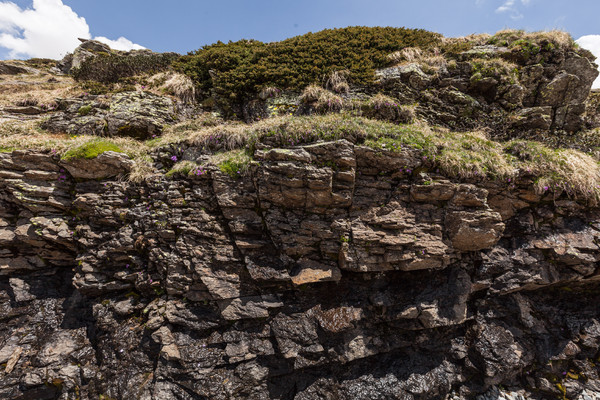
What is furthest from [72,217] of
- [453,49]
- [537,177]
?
[453,49]

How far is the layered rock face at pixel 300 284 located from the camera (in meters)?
7.37

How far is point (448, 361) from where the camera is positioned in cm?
817

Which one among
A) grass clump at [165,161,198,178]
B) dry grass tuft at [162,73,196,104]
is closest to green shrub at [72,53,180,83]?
dry grass tuft at [162,73,196,104]

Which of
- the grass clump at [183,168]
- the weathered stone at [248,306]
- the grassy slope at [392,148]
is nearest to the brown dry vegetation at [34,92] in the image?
the grassy slope at [392,148]

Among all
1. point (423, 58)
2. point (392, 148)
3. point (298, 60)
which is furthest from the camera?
point (298, 60)

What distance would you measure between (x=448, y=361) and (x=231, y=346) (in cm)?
789

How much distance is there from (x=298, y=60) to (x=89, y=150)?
11.1m

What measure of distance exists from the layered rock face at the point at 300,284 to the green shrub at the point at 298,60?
22.1 ft

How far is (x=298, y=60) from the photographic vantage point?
12828 millimetres

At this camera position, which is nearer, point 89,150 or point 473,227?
point 473,227

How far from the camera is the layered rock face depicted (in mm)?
7371

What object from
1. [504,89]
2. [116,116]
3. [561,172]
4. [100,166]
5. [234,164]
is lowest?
[100,166]

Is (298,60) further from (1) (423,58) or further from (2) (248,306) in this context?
(2) (248,306)

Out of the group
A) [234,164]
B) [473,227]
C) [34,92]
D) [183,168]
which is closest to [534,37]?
[473,227]
